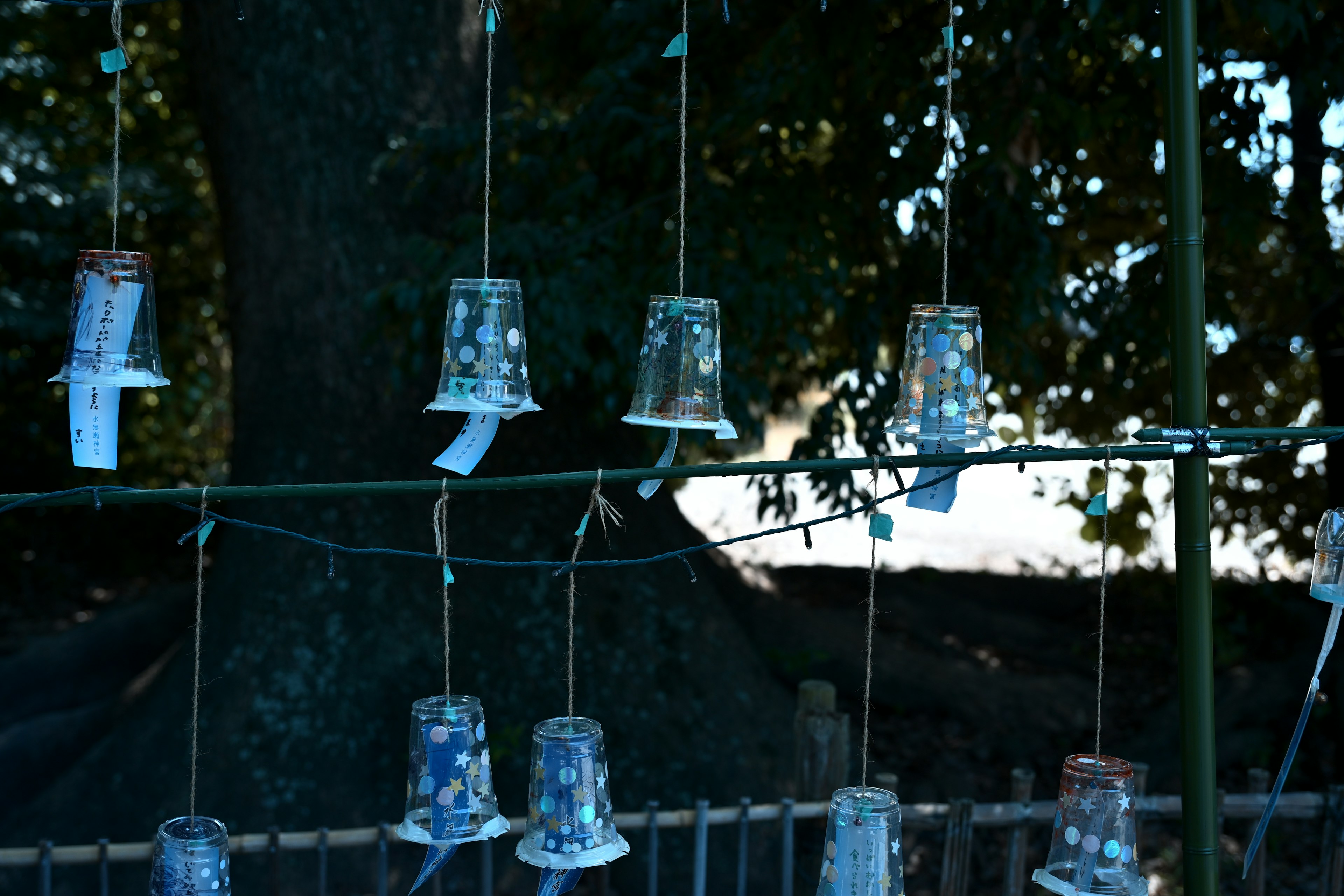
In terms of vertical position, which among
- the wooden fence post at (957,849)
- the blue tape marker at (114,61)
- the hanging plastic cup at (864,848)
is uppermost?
the blue tape marker at (114,61)

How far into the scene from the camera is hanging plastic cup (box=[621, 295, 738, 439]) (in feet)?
6.46

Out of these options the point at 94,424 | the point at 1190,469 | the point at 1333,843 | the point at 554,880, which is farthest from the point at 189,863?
the point at 1333,843

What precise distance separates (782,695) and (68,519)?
20.2ft

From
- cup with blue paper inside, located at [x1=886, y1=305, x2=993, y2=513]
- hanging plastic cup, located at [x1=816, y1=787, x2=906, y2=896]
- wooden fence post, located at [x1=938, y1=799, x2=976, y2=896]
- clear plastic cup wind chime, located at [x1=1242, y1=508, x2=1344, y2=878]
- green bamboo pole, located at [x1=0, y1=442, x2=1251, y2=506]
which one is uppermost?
cup with blue paper inside, located at [x1=886, y1=305, x2=993, y2=513]

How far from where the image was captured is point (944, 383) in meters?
1.96

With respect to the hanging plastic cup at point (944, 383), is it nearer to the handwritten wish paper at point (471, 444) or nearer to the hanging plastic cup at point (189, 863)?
the handwritten wish paper at point (471, 444)

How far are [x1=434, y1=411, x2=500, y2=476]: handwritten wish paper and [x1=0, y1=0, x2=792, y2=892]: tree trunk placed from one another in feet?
8.81

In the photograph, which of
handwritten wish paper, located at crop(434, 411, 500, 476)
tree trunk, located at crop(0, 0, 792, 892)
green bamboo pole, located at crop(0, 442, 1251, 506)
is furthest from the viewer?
tree trunk, located at crop(0, 0, 792, 892)

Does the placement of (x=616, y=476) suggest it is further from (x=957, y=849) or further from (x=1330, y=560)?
(x=957, y=849)

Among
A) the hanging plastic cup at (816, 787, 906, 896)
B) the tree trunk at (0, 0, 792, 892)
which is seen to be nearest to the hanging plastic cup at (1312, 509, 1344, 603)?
the hanging plastic cup at (816, 787, 906, 896)

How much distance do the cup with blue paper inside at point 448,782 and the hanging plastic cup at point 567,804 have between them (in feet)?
0.21

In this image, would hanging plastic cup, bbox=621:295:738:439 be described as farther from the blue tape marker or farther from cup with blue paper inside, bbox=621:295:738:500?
the blue tape marker

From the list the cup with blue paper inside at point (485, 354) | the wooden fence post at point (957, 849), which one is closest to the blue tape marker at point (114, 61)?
the cup with blue paper inside at point (485, 354)

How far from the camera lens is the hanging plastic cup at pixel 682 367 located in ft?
6.46
